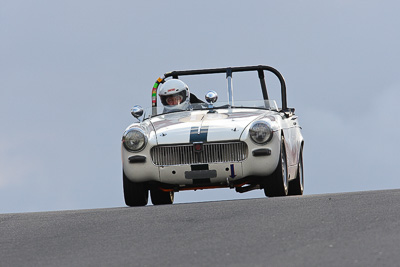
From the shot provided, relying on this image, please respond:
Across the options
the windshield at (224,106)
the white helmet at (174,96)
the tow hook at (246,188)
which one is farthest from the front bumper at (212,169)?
the white helmet at (174,96)

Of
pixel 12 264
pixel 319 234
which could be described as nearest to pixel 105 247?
pixel 12 264

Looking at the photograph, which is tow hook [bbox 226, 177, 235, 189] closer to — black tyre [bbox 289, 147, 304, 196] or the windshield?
the windshield

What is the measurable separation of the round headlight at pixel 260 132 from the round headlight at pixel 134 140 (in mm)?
1291

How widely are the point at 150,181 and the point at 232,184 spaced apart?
100cm

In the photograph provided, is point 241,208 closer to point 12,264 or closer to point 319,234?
point 319,234

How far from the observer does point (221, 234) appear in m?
8.02

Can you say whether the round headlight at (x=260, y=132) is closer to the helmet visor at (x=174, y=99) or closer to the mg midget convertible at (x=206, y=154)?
the mg midget convertible at (x=206, y=154)

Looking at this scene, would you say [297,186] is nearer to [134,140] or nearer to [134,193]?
[134,193]

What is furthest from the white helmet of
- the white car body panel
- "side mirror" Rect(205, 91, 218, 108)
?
the white car body panel

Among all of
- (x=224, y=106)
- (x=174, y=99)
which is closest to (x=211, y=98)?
(x=224, y=106)

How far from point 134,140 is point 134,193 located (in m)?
0.73

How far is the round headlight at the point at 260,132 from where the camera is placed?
41.1 ft

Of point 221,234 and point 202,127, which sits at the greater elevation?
point 202,127

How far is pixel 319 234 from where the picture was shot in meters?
7.65
